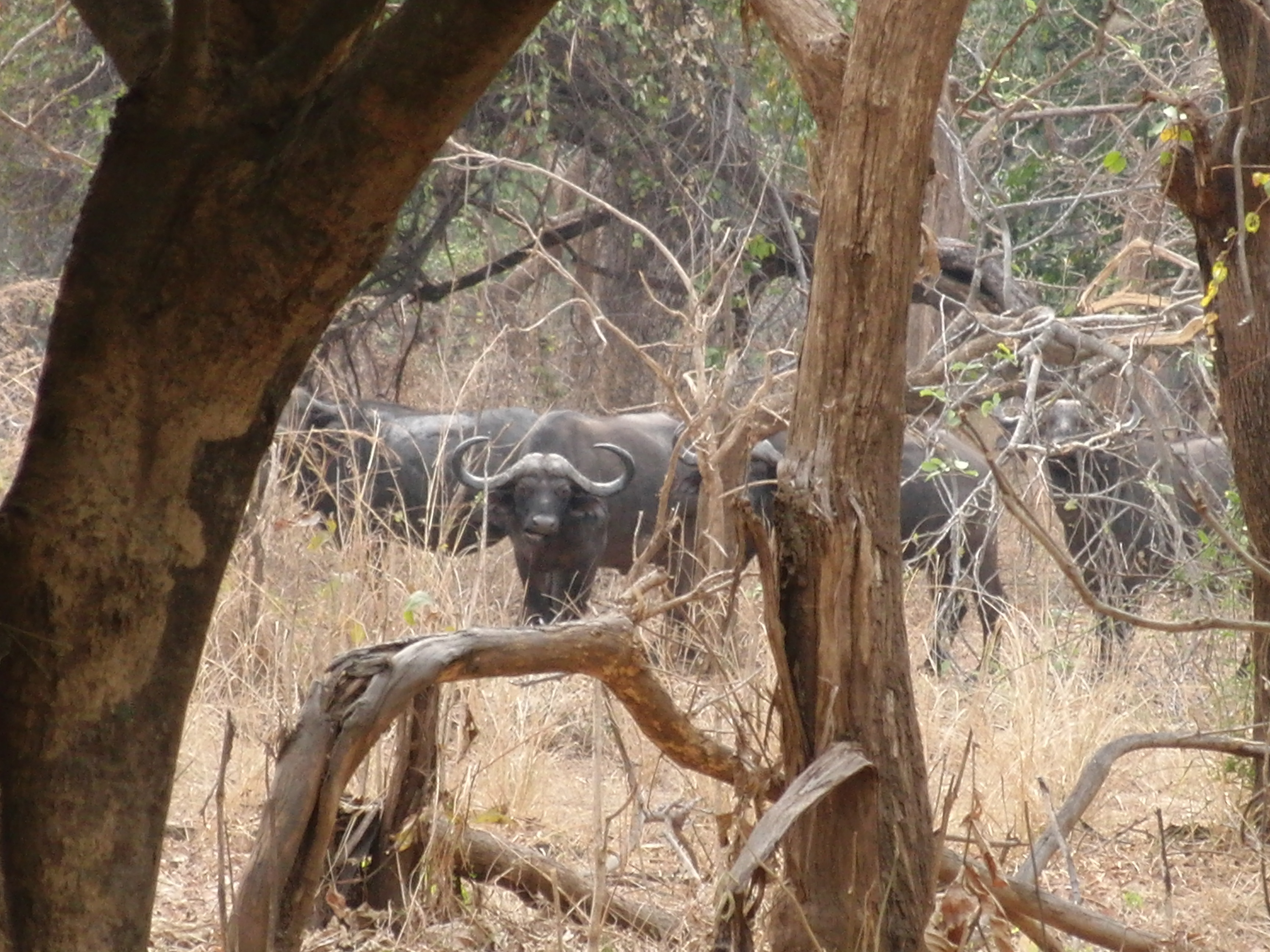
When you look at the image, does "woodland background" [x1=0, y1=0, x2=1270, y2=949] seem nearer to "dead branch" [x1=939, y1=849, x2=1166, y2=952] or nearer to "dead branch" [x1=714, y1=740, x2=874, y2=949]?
"dead branch" [x1=939, y1=849, x2=1166, y2=952]

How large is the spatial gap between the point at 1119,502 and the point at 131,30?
546 cm

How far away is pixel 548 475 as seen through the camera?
9.80 metres

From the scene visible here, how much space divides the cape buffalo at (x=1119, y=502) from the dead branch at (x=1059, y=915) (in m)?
3.06

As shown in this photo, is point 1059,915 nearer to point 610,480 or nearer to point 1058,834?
point 1058,834

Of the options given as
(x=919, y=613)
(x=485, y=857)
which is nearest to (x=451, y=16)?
(x=485, y=857)

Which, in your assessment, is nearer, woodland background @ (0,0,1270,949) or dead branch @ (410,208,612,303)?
woodland background @ (0,0,1270,949)

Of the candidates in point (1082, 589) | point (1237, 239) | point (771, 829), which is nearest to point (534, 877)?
point (771, 829)

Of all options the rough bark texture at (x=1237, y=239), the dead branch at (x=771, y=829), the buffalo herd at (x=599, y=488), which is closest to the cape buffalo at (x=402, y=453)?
the buffalo herd at (x=599, y=488)

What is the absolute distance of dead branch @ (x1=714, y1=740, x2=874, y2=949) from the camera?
2.55m

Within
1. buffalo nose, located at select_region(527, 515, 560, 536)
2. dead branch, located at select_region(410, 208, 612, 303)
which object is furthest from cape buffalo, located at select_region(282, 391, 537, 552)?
dead branch, located at select_region(410, 208, 612, 303)

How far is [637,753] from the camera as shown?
5.62 meters

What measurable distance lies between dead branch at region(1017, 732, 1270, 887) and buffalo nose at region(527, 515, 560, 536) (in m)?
6.28

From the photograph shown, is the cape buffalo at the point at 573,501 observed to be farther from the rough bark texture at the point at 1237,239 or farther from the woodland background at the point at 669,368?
the rough bark texture at the point at 1237,239

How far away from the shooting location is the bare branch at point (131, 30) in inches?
83.2
